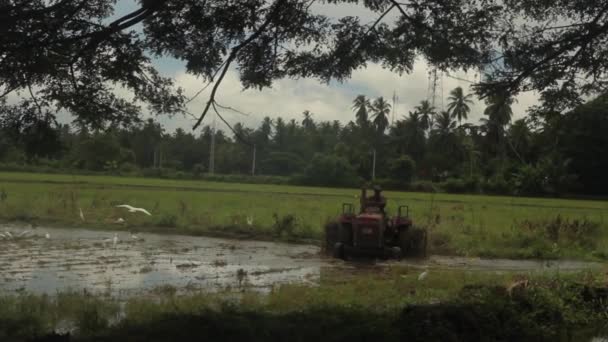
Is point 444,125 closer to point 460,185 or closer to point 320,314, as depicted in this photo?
point 320,314

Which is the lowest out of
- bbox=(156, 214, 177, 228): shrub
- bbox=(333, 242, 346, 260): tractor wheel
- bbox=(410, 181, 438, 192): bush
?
bbox=(156, 214, 177, 228): shrub

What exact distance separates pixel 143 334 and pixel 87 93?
2.25 m

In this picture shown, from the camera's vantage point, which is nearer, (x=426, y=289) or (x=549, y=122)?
(x=549, y=122)

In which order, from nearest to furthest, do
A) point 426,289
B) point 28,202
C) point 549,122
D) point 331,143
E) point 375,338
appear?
point 375,338, point 549,122, point 426,289, point 28,202, point 331,143

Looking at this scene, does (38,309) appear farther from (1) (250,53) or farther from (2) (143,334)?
(1) (250,53)

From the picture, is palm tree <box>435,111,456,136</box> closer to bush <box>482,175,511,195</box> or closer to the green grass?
the green grass

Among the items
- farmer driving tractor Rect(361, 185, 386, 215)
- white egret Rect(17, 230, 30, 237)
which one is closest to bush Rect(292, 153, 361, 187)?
white egret Rect(17, 230, 30, 237)

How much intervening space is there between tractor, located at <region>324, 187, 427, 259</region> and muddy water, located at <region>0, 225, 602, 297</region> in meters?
0.39

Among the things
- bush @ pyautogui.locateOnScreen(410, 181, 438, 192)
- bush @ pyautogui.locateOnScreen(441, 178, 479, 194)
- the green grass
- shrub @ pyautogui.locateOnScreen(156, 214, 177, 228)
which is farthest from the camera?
bush @ pyautogui.locateOnScreen(410, 181, 438, 192)

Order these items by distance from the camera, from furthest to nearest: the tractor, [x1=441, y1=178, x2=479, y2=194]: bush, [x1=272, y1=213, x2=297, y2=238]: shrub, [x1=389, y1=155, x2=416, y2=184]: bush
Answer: [x1=389, y1=155, x2=416, y2=184]: bush < [x1=441, y1=178, x2=479, y2=194]: bush < [x1=272, y1=213, x2=297, y2=238]: shrub < the tractor

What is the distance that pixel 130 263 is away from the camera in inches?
565

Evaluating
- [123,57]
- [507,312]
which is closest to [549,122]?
[507,312]

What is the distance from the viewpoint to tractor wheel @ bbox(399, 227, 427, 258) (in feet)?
53.5

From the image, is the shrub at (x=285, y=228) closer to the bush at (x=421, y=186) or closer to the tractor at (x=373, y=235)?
the tractor at (x=373, y=235)
